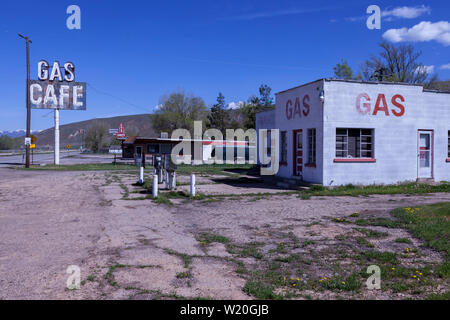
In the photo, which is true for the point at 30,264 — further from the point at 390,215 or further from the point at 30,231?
the point at 390,215

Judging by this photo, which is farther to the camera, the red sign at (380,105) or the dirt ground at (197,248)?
the red sign at (380,105)

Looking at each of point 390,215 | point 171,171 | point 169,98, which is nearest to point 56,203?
point 171,171

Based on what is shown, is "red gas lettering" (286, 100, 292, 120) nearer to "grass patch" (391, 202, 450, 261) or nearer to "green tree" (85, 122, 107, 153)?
"grass patch" (391, 202, 450, 261)

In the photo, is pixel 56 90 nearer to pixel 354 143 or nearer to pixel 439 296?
pixel 354 143

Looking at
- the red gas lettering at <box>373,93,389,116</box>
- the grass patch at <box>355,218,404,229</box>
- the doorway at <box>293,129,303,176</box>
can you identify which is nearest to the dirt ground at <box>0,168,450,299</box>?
the grass patch at <box>355,218,404,229</box>

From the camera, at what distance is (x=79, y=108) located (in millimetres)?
37062

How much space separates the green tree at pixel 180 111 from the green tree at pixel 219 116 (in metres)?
1.59

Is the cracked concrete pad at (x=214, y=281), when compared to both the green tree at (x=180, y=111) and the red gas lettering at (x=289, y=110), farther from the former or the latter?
the green tree at (x=180, y=111)

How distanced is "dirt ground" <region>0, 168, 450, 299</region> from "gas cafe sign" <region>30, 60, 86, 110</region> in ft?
84.1

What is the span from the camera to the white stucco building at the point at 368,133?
16000mm

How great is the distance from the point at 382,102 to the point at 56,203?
1330 cm

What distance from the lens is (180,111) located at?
226ft

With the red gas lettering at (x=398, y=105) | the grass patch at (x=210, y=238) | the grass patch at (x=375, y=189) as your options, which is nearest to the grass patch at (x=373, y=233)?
the grass patch at (x=210, y=238)

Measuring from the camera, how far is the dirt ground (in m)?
5.03
